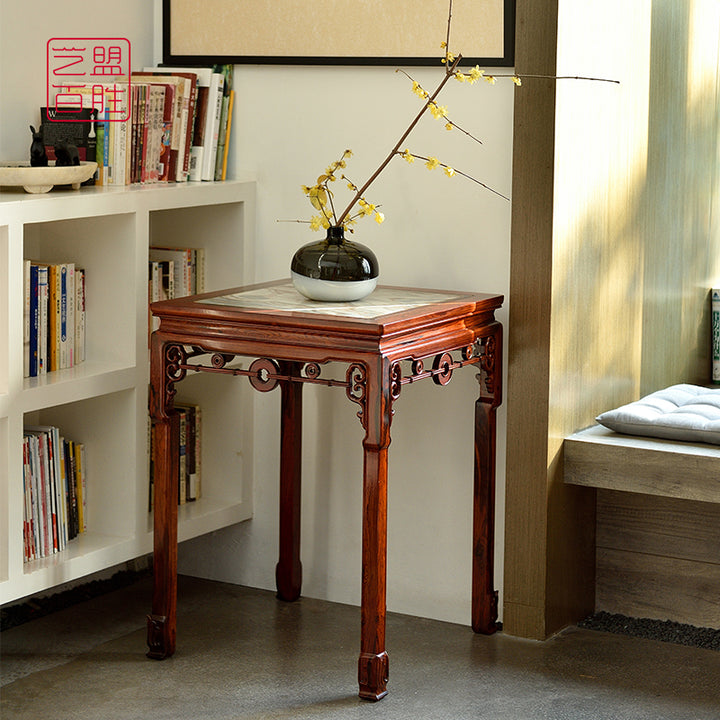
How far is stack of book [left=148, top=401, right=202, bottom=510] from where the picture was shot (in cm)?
334

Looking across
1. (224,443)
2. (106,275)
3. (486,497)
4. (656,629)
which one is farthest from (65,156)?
(656,629)

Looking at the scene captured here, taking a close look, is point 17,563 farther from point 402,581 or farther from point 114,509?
point 402,581

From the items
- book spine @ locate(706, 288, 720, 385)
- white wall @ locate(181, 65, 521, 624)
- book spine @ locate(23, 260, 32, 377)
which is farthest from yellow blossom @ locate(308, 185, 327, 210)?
book spine @ locate(706, 288, 720, 385)

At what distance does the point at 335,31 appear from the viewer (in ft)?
10.3

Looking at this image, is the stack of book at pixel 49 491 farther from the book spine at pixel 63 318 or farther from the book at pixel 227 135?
the book at pixel 227 135

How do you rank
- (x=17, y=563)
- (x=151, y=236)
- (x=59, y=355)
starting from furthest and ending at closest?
1. (x=151, y=236)
2. (x=59, y=355)
3. (x=17, y=563)

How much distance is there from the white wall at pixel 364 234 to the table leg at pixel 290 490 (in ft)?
0.24

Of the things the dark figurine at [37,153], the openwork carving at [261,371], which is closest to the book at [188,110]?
the dark figurine at [37,153]

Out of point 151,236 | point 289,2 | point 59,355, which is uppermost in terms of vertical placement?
point 289,2

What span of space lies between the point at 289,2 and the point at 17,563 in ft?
4.97

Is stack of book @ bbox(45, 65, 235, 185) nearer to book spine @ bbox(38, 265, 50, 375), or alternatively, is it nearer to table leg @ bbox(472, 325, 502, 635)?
book spine @ bbox(38, 265, 50, 375)

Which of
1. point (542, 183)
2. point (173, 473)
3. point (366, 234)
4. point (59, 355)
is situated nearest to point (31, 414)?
point (59, 355)

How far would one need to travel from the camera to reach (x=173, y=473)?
2.84m

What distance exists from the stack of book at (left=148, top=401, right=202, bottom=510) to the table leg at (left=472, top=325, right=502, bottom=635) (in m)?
0.81
